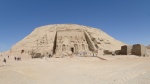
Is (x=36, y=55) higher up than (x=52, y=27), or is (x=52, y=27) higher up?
(x=52, y=27)

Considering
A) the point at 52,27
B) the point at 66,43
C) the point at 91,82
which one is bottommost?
the point at 91,82

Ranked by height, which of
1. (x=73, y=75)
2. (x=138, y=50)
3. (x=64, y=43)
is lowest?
(x=73, y=75)

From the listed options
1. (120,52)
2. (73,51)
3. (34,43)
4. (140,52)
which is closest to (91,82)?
(140,52)

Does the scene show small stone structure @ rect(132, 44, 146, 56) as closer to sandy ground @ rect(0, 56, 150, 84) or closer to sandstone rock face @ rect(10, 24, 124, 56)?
sandstone rock face @ rect(10, 24, 124, 56)

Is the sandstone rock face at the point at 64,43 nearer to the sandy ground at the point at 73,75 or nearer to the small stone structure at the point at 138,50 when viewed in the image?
the small stone structure at the point at 138,50

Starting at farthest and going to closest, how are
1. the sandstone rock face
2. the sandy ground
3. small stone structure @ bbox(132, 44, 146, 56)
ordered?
the sandstone rock face, small stone structure @ bbox(132, 44, 146, 56), the sandy ground

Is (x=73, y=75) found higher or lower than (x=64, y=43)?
lower

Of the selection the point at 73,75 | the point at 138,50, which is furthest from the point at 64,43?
the point at 73,75

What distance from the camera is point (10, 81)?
438 inches

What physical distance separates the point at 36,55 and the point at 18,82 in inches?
1287

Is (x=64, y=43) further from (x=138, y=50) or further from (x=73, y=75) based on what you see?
(x=73, y=75)

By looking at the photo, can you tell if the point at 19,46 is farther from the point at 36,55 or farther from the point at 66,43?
the point at 66,43

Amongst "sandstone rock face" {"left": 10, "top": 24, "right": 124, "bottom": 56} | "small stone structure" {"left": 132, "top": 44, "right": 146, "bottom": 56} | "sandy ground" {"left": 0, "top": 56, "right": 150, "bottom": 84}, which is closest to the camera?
"sandy ground" {"left": 0, "top": 56, "right": 150, "bottom": 84}

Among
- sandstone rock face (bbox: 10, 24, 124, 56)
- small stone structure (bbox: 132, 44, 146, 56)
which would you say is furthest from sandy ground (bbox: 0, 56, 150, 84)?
sandstone rock face (bbox: 10, 24, 124, 56)
